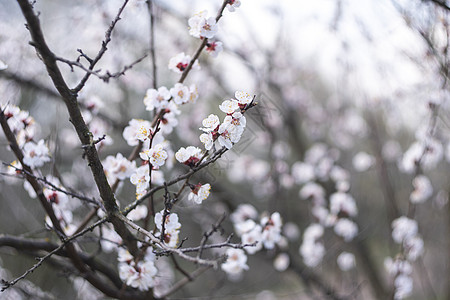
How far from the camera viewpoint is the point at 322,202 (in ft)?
11.6

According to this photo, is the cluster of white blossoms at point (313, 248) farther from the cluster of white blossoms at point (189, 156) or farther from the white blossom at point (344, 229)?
the cluster of white blossoms at point (189, 156)

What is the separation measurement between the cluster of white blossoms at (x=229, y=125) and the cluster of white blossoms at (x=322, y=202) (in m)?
1.96

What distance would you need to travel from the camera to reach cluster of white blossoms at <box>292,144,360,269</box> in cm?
280

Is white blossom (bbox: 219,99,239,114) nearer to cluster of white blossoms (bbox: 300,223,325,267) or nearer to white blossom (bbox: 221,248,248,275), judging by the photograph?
white blossom (bbox: 221,248,248,275)

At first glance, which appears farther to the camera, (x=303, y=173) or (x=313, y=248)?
(x=303, y=173)

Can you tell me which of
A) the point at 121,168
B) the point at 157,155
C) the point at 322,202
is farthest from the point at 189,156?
the point at 322,202

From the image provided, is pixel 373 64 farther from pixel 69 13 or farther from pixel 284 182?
pixel 69 13

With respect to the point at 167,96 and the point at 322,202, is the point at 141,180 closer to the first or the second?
the point at 167,96

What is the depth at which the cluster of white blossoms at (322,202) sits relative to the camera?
9.20 feet

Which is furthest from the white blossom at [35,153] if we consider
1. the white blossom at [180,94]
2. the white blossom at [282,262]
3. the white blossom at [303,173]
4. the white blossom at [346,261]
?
the white blossom at [303,173]

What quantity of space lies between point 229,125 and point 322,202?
2725mm

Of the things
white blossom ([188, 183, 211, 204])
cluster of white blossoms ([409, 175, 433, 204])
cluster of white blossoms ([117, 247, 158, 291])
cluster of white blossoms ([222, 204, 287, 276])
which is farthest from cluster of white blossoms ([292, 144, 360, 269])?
white blossom ([188, 183, 211, 204])

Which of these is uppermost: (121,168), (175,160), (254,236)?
(175,160)

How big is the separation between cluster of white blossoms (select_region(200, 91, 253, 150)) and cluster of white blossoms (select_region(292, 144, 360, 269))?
196cm
